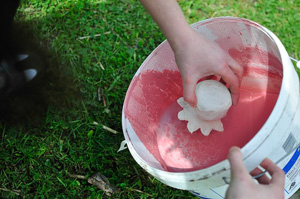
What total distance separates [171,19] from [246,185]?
→ 0.55 meters

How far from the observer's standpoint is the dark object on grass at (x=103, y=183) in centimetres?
141

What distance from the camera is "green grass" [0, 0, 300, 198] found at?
1452 mm

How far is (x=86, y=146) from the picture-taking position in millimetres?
1511

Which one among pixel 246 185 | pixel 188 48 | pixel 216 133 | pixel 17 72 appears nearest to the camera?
pixel 246 185

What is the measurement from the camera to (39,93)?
162cm

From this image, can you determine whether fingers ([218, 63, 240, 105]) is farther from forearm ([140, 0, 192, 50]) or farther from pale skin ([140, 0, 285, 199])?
forearm ([140, 0, 192, 50])

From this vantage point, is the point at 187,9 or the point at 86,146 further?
the point at 187,9

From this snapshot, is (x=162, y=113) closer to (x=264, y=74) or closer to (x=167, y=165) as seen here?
(x=167, y=165)

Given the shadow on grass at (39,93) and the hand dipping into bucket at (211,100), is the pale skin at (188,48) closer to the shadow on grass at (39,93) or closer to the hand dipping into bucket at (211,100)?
the hand dipping into bucket at (211,100)

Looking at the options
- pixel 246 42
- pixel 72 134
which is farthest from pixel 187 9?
pixel 72 134

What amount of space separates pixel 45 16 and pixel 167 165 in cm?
109

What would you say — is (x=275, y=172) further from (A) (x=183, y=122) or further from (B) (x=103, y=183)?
(B) (x=103, y=183)

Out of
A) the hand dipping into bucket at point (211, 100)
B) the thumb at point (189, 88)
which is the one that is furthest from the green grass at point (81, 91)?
the thumb at point (189, 88)

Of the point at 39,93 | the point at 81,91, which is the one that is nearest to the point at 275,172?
the point at 81,91
